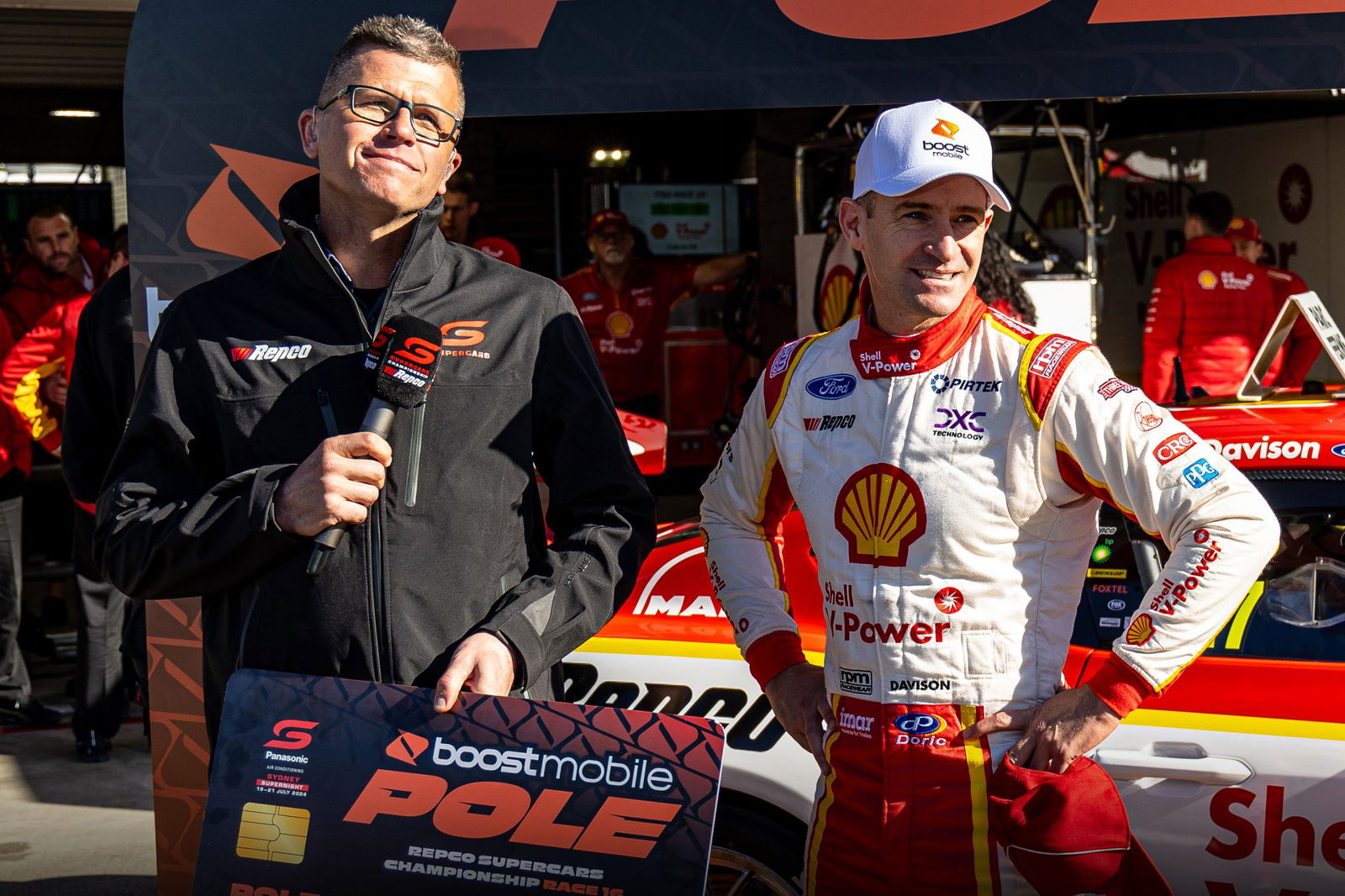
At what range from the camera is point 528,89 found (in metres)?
3.70

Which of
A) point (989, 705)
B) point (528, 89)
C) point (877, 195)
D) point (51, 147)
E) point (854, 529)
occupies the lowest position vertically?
point (989, 705)

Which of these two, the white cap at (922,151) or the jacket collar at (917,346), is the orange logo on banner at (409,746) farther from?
the white cap at (922,151)

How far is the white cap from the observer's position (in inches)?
86.0

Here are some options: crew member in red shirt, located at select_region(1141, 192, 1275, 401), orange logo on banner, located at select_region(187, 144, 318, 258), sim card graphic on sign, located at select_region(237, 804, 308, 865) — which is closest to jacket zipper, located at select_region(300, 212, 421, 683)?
sim card graphic on sign, located at select_region(237, 804, 308, 865)

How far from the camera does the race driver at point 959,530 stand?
210 centimetres

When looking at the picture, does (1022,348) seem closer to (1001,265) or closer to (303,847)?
(303,847)

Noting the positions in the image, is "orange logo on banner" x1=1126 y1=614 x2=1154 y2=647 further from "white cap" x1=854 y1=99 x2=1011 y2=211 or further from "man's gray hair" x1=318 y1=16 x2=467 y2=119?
"man's gray hair" x1=318 y1=16 x2=467 y2=119

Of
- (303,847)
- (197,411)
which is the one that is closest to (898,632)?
(303,847)

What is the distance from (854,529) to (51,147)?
1106cm

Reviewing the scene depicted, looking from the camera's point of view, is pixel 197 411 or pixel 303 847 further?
pixel 197 411

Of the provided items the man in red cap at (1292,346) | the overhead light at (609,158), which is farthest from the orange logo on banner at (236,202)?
the overhead light at (609,158)

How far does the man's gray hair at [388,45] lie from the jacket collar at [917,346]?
74 centimetres

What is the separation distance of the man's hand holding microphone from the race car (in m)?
1.31

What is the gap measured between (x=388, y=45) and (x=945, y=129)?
2.79 feet
